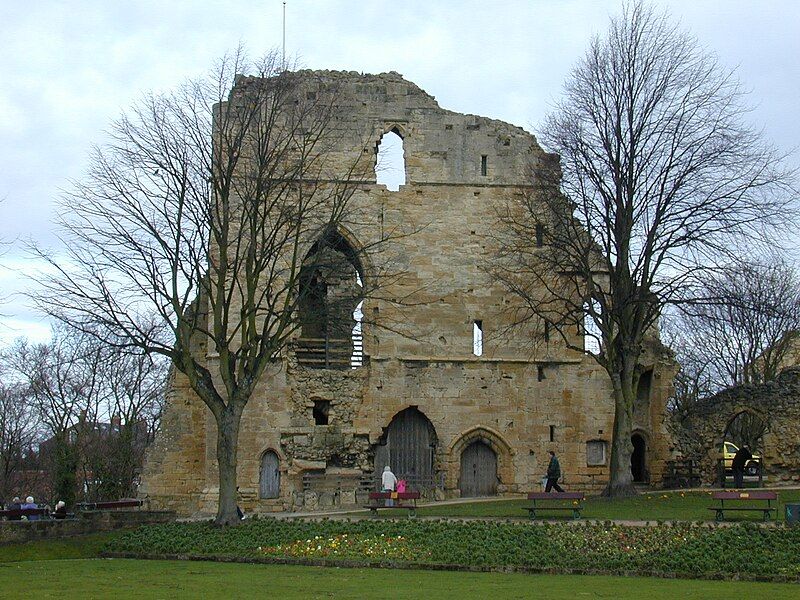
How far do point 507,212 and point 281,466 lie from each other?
33.5ft

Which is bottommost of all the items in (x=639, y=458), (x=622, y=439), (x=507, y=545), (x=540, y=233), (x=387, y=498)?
(x=507, y=545)

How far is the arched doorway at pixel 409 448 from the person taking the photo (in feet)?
106

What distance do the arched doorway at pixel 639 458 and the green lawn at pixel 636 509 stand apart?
19.4 feet

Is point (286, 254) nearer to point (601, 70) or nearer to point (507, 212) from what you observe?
point (507, 212)

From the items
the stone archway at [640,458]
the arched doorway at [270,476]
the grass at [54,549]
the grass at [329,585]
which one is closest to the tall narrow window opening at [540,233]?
the stone archway at [640,458]

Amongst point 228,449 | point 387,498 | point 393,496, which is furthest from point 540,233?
point 228,449

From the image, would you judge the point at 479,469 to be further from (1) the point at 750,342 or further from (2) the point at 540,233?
(1) the point at 750,342

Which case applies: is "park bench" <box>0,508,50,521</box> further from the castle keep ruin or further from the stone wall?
the stone wall

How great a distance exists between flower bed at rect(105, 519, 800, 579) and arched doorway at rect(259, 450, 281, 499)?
9.34m

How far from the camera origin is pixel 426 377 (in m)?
32.6

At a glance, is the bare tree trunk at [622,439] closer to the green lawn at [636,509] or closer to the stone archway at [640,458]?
the green lawn at [636,509]

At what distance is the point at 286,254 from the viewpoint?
3284 cm

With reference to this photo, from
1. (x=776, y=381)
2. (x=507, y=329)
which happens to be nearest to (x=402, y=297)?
(x=507, y=329)

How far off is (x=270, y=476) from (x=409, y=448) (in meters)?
4.28
